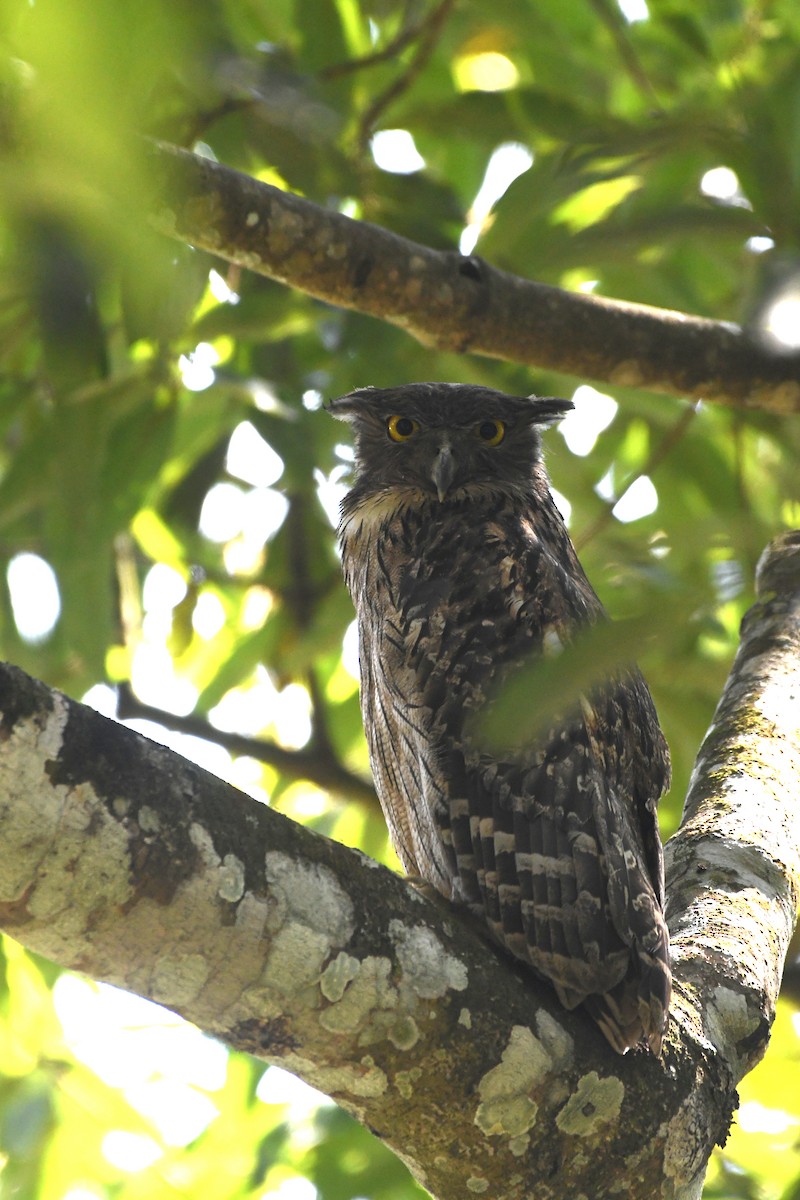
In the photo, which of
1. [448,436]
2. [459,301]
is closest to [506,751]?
[459,301]

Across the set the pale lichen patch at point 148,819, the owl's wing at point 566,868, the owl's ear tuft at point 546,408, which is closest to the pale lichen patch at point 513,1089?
the owl's wing at point 566,868

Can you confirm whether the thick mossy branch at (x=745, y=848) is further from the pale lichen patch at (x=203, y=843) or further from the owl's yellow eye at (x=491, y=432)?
the pale lichen patch at (x=203, y=843)

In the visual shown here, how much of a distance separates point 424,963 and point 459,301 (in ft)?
4.97

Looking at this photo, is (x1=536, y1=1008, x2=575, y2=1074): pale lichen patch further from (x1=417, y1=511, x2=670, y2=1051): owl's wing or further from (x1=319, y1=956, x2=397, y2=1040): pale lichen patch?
(x1=319, y1=956, x2=397, y2=1040): pale lichen patch

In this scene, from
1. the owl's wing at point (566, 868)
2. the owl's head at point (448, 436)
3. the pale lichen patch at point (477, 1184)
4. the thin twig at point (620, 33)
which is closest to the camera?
the pale lichen patch at point (477, 1184)

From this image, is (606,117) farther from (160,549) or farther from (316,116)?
(316,116)

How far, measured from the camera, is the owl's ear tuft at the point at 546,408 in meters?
3.38

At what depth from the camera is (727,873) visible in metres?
2.41

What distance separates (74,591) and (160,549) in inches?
38.3

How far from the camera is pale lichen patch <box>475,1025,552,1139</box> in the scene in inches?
64.0

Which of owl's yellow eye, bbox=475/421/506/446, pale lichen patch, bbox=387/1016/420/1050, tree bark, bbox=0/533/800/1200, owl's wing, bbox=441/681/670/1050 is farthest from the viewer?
owl's yellow eye, bbox=475/421/506/446

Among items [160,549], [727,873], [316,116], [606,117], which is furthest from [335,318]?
[316,116]

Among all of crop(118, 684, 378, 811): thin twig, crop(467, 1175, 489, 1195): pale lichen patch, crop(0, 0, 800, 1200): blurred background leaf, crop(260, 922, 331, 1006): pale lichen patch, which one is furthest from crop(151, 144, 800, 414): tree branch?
crop(118, 684, 378, 811): thin twig

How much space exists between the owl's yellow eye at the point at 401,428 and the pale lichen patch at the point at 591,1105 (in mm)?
1969
